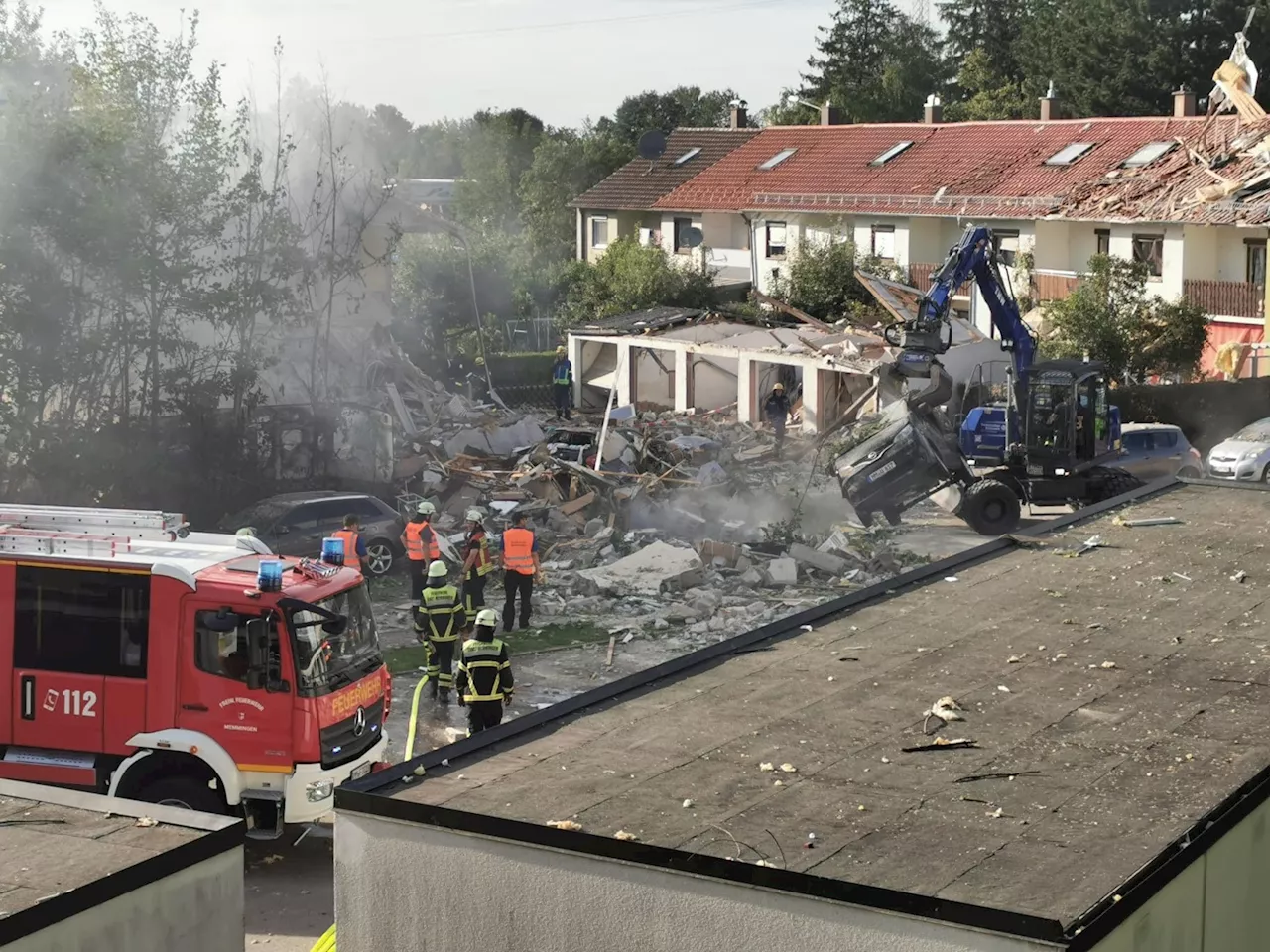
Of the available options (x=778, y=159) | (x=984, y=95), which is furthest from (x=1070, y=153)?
(x=984, y=95)

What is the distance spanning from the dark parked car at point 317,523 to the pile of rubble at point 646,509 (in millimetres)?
1292

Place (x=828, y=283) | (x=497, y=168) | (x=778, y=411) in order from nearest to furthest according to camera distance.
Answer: (x=778, y=411) < (x=828, y=283) < (x=497, y=168)

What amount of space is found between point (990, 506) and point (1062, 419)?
1.80 m

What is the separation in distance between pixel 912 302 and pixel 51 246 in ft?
64.1

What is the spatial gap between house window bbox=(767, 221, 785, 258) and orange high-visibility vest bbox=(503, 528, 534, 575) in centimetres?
2870

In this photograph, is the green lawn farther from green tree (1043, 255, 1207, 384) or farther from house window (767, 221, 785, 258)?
house window (767, 221, 785, 258)

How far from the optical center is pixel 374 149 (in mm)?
29766

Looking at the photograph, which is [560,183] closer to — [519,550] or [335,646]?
[519,550]

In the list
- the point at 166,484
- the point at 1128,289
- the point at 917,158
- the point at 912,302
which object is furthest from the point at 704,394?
the point at 166,484

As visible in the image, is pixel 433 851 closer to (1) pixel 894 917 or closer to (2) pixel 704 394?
(1) pixel 894 917

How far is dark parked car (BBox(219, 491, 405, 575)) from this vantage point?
20859mm

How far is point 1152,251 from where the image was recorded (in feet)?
124

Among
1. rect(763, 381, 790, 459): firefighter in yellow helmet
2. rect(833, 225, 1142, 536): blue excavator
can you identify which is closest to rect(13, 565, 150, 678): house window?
rect(833, 225, 1142, 536): blue excavator

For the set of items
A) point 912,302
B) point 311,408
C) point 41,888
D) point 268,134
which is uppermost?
point 268,134
